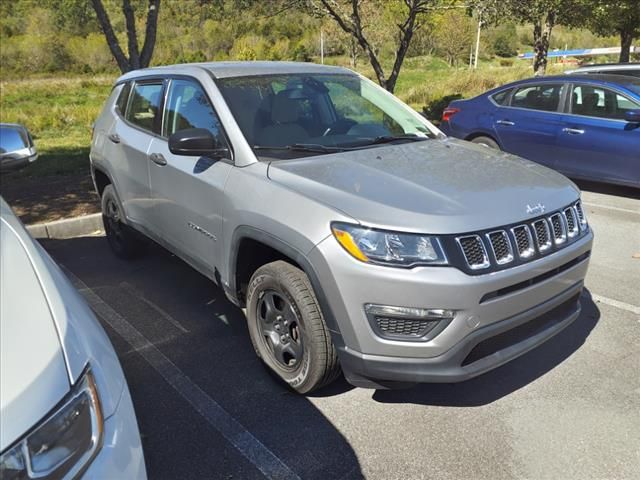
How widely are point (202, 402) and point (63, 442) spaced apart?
5.74 feet

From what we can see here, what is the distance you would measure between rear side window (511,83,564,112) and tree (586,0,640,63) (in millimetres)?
6985

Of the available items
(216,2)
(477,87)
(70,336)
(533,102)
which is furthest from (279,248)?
(477,87)

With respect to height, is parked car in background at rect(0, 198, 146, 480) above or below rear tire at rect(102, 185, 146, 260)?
above

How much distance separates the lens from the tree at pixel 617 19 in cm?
1302

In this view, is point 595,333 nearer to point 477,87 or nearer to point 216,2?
point 216,2

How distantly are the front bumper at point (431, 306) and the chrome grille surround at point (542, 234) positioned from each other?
2.5 inches

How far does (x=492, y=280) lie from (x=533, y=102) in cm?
623

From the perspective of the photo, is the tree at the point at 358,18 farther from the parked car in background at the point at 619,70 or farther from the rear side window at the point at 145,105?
the rear side window at the point at 145,105

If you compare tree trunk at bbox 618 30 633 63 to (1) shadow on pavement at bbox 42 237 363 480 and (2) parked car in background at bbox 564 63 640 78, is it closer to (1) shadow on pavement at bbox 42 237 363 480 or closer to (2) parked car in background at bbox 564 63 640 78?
(2) parked car in background at bbox 564 63 640 78

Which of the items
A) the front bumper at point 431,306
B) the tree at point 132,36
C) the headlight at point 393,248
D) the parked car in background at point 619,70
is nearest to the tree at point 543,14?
the parked car in background at point 619,70

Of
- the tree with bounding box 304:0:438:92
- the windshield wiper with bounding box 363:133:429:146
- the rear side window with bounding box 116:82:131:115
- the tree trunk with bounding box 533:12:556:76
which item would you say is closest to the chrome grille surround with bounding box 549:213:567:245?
the windshield wiper with bounding box 363:133:429:146

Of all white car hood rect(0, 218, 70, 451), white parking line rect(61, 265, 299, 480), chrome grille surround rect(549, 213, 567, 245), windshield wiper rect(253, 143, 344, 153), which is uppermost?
windshield wiper rect(253, 143, 344, 153)

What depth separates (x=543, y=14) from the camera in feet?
47.8

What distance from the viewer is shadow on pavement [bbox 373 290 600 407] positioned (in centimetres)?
304
